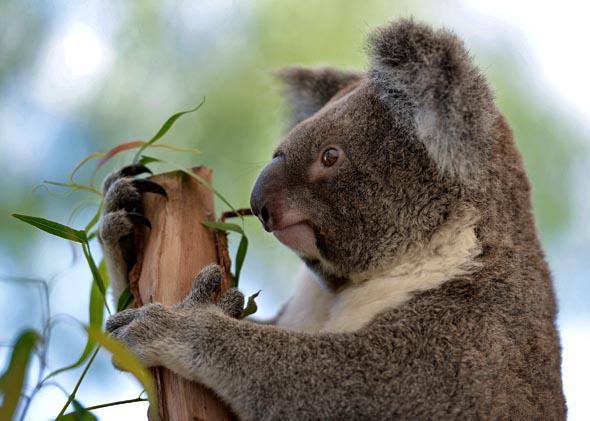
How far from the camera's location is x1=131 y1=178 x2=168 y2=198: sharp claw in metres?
2.61

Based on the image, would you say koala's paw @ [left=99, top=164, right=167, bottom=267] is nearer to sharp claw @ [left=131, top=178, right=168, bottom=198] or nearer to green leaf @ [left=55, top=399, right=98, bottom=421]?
sharp claw @ [left=131, top=178, right=168, bottom=198]

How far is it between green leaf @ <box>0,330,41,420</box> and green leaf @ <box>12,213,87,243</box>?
1.02 meters

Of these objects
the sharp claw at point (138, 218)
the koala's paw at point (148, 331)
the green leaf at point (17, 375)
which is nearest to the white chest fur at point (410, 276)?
the koala's paw at point (148, 331)

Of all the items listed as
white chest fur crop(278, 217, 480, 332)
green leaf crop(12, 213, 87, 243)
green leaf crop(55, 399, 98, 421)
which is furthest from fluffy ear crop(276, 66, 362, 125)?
green leaf crop(55, 399, 98, 421)

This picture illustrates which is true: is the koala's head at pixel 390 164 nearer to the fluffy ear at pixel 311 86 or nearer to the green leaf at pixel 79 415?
the fluffy ear at pixel 311 86

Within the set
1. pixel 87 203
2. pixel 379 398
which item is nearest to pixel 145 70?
pixel 87 203

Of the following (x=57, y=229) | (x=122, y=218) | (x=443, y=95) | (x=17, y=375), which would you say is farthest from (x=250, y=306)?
(x=17, y=375)

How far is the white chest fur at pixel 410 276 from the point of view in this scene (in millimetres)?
2492

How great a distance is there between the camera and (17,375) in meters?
1.27

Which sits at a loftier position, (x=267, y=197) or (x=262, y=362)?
(x=267, y=197)

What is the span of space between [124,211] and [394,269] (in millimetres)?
962

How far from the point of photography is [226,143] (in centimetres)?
544

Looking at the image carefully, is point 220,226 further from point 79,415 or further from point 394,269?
point 79,415

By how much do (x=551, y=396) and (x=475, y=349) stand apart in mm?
401
